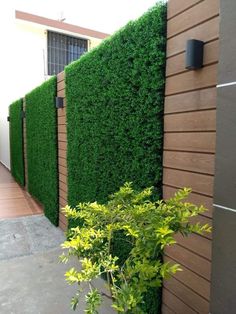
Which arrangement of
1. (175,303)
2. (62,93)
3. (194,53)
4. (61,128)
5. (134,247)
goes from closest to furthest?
(134,247) → (194,53) → (175,303) → (62,93) → (61,128)

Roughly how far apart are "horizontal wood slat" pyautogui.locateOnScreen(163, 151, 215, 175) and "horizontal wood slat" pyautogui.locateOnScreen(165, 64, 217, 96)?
1.29 feet

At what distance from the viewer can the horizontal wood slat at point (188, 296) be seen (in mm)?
1686

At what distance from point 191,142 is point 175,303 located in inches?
42.3

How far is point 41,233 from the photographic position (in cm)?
418

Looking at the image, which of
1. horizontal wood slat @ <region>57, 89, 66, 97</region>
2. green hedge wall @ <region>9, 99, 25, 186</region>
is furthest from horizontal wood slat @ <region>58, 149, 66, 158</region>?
green hedge wall @ <region>9, 99, 25, 186</region>

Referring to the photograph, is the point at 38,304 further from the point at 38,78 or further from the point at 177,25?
the point at 38,78

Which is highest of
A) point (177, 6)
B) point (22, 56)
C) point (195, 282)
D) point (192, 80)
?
point (22, 56)

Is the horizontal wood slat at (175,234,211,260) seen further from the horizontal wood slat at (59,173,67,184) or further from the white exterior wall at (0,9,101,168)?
the white exterior wall at (0,9,101,168)

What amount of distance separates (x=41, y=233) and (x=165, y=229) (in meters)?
3.31

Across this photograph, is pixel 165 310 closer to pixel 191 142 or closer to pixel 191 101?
pixel 191 142

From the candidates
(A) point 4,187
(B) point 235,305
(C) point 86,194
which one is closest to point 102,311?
(C) point 86,194

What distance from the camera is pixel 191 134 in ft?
5.69

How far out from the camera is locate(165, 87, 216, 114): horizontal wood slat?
5.23 feet

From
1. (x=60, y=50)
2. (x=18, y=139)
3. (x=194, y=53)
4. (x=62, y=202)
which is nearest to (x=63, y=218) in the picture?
(x=62, y=202)
